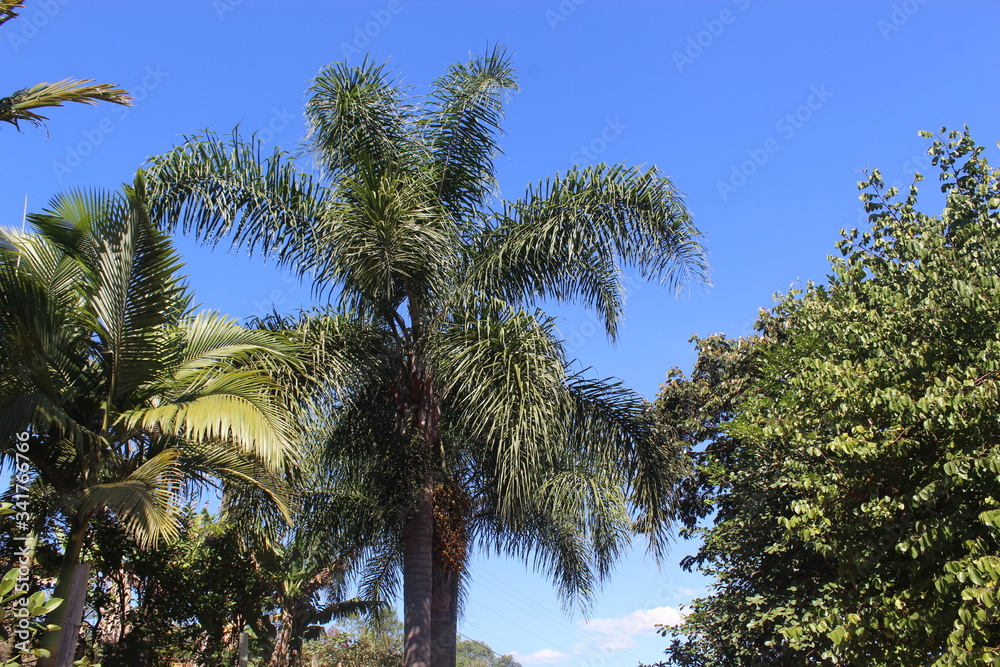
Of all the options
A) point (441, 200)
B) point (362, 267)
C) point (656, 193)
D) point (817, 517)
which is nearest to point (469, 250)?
point (441, 200)

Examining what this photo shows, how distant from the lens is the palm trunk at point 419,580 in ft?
28.8

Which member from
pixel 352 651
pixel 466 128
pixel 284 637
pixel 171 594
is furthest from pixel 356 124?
pixel 352 651

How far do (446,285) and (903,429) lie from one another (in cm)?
494

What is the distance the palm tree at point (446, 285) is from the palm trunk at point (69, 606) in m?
3.02

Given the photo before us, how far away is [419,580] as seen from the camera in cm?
909

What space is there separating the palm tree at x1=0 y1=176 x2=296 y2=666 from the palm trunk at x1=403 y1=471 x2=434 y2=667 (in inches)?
98.8

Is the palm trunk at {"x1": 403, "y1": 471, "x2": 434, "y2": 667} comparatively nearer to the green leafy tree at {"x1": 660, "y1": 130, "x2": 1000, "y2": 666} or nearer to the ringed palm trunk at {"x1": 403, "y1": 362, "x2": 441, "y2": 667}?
the ringed palm trunk at {"x1": 403, "y1": 362, "x2": 441, "y2": 667}

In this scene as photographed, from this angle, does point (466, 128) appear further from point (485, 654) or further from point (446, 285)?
point (485, 654)

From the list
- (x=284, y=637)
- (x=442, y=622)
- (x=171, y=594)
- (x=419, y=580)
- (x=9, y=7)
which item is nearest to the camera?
(x=9, y=7)

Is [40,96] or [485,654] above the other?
[485,654]

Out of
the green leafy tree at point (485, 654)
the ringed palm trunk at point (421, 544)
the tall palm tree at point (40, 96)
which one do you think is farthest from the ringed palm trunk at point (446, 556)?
the green leafy tree at point (485, 654)

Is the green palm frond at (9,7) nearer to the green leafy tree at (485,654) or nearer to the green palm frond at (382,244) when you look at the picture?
the green palm frond at (382,244)

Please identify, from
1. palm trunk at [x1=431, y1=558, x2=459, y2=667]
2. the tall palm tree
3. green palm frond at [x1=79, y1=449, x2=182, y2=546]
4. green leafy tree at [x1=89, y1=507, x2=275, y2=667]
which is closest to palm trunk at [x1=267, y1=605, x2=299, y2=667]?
green leafy tree at [x1=89, y1=507, x2=275, y2=667]

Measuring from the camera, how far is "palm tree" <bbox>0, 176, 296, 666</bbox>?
607 cm
